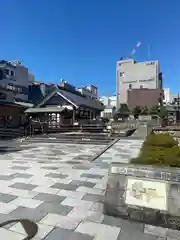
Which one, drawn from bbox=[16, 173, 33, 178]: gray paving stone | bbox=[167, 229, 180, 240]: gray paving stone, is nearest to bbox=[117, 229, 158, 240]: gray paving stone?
bbox=[167, 229, 180, 240]: gray paving stone

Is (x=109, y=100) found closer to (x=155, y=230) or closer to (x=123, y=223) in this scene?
(x=123, y=223)

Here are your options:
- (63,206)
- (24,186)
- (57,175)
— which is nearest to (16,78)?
(57,175)

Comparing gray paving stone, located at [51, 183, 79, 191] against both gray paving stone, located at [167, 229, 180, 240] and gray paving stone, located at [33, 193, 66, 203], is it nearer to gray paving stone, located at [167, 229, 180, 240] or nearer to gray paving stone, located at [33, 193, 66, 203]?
gray paving stone, located at [33, 193, 66, 203]

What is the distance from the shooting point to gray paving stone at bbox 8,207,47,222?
3240 millimetres

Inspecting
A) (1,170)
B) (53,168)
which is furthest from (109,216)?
(1,170)

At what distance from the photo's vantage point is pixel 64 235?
108 inches

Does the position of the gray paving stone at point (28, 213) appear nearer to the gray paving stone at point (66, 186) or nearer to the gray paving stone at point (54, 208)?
the gray paving stone at point (54, 208)

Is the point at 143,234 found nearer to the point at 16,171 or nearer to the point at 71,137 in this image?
the point at 16,171

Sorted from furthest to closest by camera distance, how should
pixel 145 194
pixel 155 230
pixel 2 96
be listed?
pixel 2 96 → pixel 145 194 → pixel 155 230

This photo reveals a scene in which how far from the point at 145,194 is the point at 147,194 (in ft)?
0.09

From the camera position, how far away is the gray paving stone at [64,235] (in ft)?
8.79

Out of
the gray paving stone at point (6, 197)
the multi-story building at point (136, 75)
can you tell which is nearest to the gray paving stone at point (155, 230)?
the gray paving stone at point (6, 197)

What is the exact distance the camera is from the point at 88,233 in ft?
9.14

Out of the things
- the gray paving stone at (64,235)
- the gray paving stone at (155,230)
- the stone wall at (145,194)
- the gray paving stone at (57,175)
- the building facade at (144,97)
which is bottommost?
the gray paving stone at (64,235)
